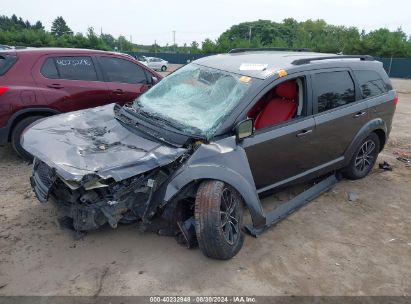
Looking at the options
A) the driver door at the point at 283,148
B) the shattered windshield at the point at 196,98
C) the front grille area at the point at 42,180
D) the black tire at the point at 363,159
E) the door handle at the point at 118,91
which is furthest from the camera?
the door handle at the point at 118,91

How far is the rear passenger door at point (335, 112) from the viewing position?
15.3 feet

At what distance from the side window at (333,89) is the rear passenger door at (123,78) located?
3.15 m

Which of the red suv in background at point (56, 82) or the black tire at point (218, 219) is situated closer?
the black tire at point (218, 219)

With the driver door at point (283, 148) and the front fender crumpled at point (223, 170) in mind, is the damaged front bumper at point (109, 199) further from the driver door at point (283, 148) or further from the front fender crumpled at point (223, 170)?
the driver door at point (283, 148)

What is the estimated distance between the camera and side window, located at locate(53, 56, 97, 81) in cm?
639

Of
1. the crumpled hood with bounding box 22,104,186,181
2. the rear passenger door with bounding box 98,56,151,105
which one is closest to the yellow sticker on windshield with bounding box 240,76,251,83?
the crumpled hood with bounding box 22,104,186,181

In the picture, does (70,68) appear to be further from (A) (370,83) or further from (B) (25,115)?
(A) (370,83)

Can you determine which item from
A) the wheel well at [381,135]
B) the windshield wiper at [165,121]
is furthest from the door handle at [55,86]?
the wheel well at [381,135]

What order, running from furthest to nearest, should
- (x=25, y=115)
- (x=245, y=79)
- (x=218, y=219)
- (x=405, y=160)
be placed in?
1. (x=405, y=160)
2. (x=25, y=115)
3. (x=245, y=79)
4. (x=218, y=219)

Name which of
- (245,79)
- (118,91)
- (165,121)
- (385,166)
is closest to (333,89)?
(245,79)

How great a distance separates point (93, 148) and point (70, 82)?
3.13 meters

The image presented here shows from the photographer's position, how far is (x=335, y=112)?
191 inches

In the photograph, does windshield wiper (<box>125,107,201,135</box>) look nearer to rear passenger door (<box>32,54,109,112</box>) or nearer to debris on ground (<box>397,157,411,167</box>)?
rear passenger door (<box>32,54,109,112</box>)

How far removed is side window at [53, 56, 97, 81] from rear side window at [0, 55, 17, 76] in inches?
22.0
